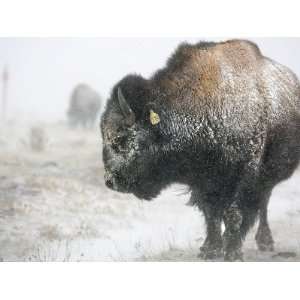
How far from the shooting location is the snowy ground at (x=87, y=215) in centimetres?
409

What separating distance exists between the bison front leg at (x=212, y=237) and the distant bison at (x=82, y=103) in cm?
118

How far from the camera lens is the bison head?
376 cm

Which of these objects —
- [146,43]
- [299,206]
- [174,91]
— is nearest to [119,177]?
[174,91]

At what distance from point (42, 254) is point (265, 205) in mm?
1850

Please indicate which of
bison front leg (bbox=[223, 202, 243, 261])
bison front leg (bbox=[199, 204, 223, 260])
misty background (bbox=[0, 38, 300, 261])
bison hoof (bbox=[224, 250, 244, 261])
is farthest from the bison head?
bison hoof (bbox=[224, 250, 244, 261])

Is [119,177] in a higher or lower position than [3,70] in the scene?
lower

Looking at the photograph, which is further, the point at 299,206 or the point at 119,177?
the point at 299,206

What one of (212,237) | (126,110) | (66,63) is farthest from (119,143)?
(212,237)

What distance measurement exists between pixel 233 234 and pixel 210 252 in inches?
10.6

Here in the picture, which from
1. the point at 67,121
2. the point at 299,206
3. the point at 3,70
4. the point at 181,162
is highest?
the point at 3,70

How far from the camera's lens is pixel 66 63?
164 inches
